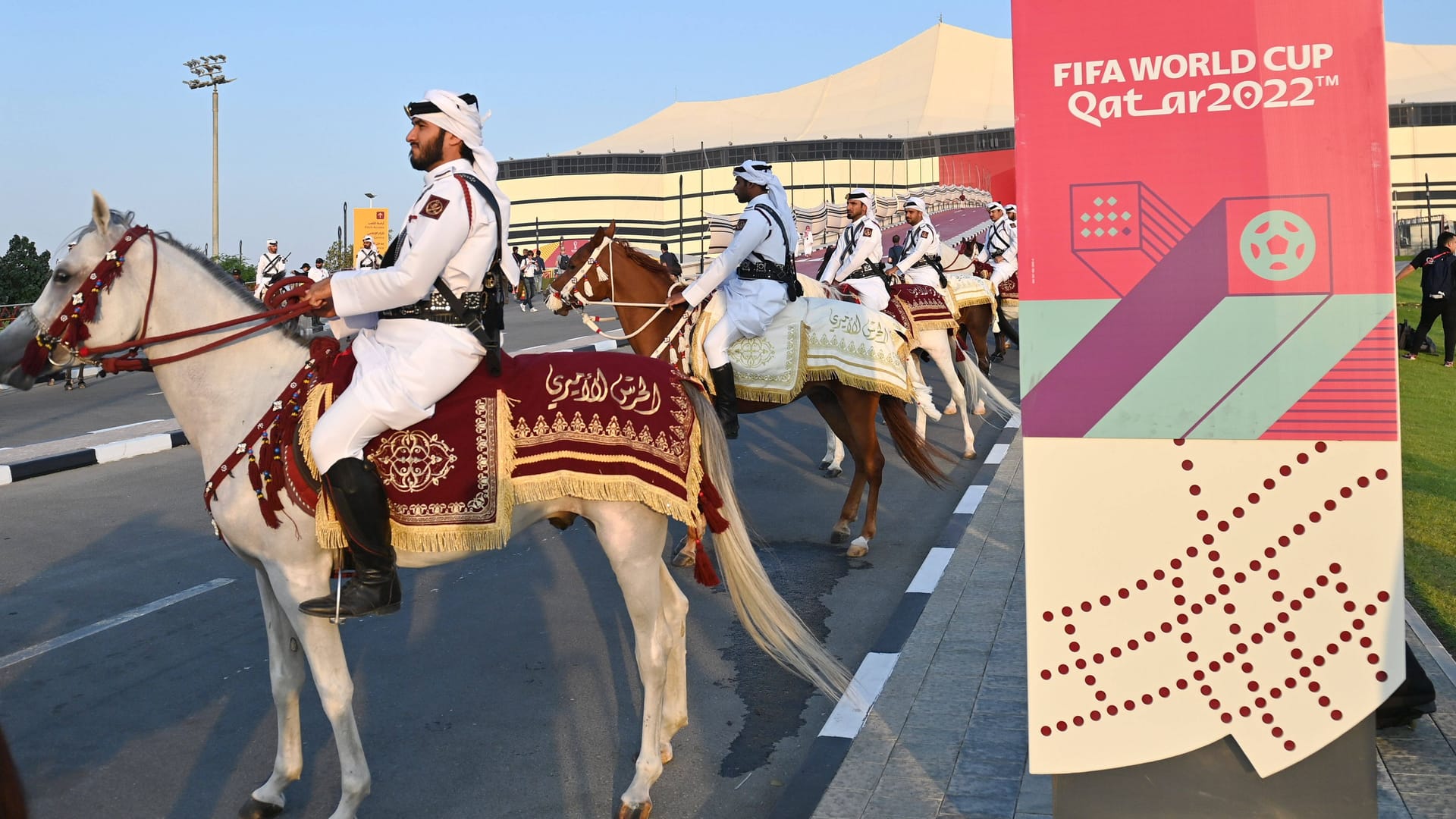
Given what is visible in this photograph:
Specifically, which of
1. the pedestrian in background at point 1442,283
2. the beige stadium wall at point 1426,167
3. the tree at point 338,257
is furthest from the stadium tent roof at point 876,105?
the pedestrian in background at point 1442,283

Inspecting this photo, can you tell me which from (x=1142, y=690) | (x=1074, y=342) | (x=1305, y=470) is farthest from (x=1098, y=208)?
(x=1142, y=690)

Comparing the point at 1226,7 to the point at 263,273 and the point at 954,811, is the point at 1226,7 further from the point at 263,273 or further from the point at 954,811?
the point at 263,273

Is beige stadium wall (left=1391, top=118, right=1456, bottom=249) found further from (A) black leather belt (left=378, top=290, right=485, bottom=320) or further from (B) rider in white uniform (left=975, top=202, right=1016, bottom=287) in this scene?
(A) black leather belt (left=378, top=290, right=485, bottom=320)

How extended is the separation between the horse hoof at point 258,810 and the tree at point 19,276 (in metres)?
22.5

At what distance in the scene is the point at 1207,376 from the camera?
3.58 metres

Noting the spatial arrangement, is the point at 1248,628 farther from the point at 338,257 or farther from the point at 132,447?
the point at 338,257

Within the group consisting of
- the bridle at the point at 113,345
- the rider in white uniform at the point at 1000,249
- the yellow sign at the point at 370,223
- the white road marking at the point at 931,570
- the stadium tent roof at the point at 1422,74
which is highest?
the stadium tent roof at the point at 1422,74

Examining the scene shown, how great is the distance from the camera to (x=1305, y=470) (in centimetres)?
351

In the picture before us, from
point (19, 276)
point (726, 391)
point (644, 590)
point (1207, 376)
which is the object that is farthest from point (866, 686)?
point (19, 276)

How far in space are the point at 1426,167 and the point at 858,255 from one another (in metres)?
81.8

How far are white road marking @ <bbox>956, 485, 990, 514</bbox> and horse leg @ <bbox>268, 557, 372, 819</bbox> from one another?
20.0ft

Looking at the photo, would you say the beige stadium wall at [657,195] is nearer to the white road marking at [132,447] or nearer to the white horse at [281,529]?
the white road marking at [132,447]

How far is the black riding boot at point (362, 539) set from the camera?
4520mm

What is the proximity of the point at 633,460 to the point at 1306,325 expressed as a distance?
2410 mm
